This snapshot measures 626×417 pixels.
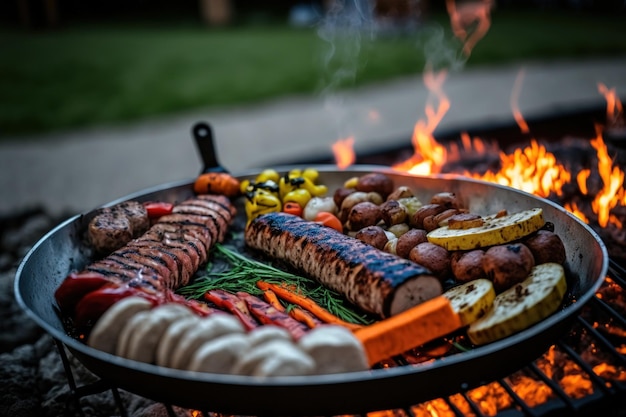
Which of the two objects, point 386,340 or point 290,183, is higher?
point 290,183

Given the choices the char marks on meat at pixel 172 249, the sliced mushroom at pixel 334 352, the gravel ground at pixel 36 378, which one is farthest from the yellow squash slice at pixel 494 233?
the gravel ground at pixel 36 378

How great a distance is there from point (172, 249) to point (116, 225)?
458 millimetres

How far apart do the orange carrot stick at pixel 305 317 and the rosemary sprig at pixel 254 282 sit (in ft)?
0.24

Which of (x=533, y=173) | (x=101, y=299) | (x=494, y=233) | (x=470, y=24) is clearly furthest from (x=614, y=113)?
(x=470, y=24)

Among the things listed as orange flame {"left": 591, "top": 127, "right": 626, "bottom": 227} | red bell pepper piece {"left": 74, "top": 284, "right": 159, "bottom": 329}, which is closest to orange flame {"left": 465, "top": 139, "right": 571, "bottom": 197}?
orange flame {"left": 591, "top": 127, "right": 626, "bottom": 227}

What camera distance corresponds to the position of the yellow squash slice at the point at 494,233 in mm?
2861

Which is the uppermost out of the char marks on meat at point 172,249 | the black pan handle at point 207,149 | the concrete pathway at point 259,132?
the black pan handle at point 207,149

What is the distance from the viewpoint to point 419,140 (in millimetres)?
5570

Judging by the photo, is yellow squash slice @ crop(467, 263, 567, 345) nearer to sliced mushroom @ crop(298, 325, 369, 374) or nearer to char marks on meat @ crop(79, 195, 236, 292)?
sliced mushroom @ crop(298, 325, 369, 374)

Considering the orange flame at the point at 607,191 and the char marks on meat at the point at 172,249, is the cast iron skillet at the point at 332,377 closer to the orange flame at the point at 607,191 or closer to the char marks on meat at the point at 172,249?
the char marks on meat at the point at 172,249

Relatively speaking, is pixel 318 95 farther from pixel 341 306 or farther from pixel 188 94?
pixel 341 306

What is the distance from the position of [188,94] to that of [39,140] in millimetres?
3668

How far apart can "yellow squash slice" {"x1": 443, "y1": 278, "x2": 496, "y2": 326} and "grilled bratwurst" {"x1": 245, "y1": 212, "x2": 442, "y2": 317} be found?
113 millimetres

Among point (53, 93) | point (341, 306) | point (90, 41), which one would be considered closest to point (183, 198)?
point (341, 306)
